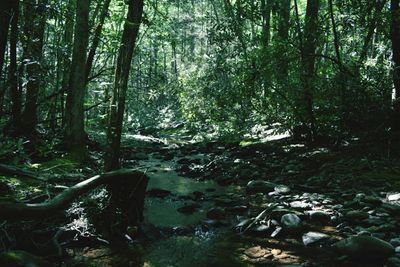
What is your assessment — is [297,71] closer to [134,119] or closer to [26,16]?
[26,16]

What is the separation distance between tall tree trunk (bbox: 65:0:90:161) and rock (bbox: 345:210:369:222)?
5.95 metres

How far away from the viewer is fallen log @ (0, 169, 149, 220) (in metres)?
3.08

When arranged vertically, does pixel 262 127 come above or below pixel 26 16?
below

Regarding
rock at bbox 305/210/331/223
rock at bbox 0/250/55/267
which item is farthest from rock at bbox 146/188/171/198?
rock at bbox 0/250/55/267

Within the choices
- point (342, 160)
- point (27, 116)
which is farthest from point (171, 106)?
point (342, 160)

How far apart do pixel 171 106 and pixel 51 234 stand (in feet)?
75.7

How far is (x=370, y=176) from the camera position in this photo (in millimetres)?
8164

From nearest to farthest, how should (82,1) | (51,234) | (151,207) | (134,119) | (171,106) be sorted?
(51,234) → (151,207) → (82,1) → (134,119) → (171,106)

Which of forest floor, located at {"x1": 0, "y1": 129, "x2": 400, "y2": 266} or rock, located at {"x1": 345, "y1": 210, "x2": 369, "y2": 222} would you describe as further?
Answer: rock, located at {"x1": 345, "y1": 210, "x2": 369, "y2": 222}

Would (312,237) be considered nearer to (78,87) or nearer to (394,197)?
(394,197)

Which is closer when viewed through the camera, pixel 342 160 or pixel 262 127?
pixel 342 160

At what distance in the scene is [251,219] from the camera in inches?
254

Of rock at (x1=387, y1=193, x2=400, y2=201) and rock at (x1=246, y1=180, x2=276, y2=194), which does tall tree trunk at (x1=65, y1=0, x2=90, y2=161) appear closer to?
rock at (x1=246, y1=180, x2=276, y2=194)

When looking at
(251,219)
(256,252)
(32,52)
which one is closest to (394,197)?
(251,219)
